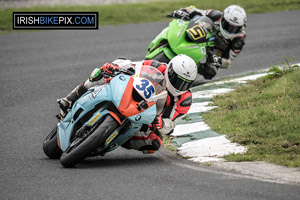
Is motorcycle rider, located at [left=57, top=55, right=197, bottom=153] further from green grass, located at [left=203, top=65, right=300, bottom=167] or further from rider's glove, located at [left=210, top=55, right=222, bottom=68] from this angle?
rider's glove, located at [left=210, top=55, right=222, bottom=68]

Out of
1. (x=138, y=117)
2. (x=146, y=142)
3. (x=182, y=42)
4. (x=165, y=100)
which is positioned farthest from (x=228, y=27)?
(x=138, y=117)

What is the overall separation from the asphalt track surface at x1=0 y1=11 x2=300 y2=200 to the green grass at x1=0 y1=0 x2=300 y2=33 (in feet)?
2.25

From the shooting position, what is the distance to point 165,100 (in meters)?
7.45

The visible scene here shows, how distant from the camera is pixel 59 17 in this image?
650 inches

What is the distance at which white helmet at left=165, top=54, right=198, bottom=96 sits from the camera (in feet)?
24.5

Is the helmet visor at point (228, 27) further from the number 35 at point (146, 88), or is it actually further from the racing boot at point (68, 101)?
the number 35 at point (146, 88)

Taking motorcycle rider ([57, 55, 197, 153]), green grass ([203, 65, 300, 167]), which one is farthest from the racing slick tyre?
motorcycle rider ([57, 55, 197, 153])

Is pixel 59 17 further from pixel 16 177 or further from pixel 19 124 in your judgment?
pixel 16 177

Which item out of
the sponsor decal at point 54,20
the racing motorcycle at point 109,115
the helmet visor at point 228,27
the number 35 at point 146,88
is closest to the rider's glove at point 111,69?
the racing motorcycle at point 109,115

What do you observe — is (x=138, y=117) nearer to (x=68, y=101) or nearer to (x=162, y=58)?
(x=68, y=101)

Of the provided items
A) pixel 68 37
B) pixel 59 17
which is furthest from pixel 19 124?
pixel 59 17

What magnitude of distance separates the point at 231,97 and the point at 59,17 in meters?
7.86

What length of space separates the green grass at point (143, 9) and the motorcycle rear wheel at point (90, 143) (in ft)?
31.5

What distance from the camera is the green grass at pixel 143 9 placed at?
16.7m
